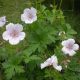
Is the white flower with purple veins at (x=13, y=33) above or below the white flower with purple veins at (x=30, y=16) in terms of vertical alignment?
below

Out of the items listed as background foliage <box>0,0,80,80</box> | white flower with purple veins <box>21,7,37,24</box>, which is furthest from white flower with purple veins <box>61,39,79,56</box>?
white flower with purple veins <box>21,7,37,24</box>

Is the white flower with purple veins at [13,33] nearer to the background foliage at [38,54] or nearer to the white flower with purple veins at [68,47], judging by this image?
the background foliage at [38,54]

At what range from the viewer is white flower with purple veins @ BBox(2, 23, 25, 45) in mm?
2117

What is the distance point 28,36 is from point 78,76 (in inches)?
15.4

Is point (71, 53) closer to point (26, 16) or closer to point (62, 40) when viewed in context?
point (62, 40)

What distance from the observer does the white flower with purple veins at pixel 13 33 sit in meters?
2.12

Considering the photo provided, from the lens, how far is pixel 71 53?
6.82ft

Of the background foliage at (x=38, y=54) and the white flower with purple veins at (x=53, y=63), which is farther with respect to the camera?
the background foliage at (x=38, y=54)

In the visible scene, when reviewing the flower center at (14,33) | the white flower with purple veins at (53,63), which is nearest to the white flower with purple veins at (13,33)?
the flower center at (14,33)

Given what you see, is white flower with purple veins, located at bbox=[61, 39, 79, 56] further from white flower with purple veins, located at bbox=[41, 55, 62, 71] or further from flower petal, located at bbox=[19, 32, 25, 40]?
flower petal, located at bbox=[19, 32, 25, 40]

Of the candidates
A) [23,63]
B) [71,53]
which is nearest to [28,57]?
[23,63]

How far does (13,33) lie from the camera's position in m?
2.14

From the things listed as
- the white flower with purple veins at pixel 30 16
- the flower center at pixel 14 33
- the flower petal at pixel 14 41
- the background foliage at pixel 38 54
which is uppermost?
the white flower with purple veins at pixel 30 16

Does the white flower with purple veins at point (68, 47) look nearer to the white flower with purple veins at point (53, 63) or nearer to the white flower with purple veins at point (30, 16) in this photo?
the white flower with purple veins at point (53, 63)
